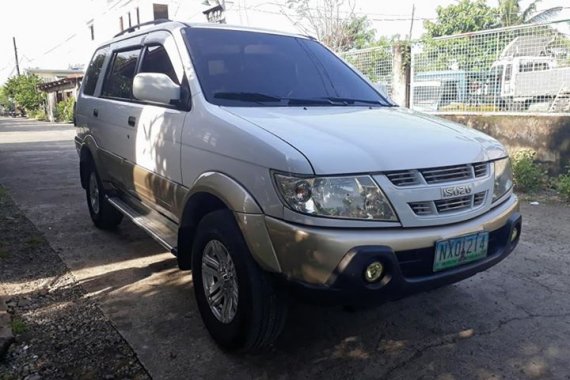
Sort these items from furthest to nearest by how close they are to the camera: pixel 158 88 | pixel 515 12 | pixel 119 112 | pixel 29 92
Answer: pixel 29 92
pixel 515 12
pixel 119 112
pixel 158 88

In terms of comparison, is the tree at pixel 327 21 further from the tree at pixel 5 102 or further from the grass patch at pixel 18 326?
the tree at pixel 5 102

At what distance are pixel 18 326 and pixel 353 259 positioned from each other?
228 centimetres

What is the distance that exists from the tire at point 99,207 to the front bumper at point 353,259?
10.2ft

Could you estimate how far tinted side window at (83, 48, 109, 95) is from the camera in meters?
5.05

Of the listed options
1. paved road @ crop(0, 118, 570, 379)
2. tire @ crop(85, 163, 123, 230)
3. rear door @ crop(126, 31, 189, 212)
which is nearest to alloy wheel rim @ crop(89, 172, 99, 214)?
tire @ crop(85, 163, 123, 230)

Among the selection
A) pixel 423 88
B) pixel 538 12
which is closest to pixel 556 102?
pixel 423 88

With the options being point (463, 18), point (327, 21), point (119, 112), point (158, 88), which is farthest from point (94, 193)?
point (463, 18)

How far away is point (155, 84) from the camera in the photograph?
2986 mm

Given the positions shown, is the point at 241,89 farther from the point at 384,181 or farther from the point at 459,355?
the point at 459,355

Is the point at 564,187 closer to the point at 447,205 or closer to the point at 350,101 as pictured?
the point at 350,101

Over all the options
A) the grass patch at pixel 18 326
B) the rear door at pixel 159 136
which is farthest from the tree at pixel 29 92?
Answer: the grass patch at pixel 18 326

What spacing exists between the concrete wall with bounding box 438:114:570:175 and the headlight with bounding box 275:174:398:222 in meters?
5.71

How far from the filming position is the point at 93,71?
208 inches

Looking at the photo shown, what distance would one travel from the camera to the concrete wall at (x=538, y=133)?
6.79 m
